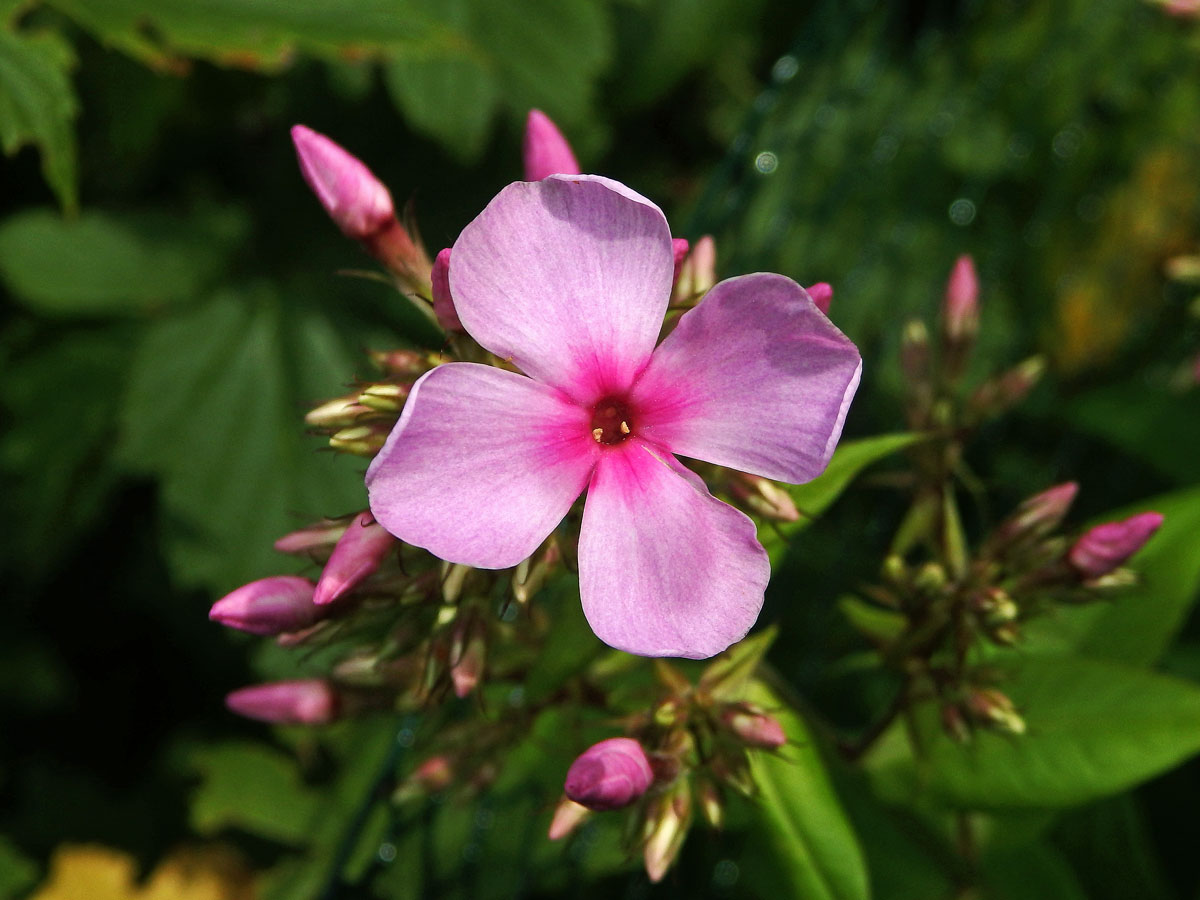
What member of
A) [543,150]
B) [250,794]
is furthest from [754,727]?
[250,794]

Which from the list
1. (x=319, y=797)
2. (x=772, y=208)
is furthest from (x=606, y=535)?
(x=772, y=208)

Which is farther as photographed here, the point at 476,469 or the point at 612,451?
the point at 612,451

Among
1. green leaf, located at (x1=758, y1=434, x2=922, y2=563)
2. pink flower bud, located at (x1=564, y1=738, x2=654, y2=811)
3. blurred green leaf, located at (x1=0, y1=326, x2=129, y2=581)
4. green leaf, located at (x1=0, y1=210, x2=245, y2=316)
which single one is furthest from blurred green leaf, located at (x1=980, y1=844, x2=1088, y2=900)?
green leaf, located at (x1=0, y1=210, x2=245, y2=316)

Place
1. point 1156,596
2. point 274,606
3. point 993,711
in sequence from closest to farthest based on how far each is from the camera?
point 274,606 → point 993,711 → point 1156,596

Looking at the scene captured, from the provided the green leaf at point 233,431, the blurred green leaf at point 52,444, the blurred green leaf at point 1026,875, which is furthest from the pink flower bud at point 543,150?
the blurred green leaf at point 52,444

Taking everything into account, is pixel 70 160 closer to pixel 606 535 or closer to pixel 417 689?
pixel 417 689

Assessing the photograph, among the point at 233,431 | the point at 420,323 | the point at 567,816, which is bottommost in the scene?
the point at 233,431

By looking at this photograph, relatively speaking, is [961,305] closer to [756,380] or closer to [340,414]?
[756,380]
